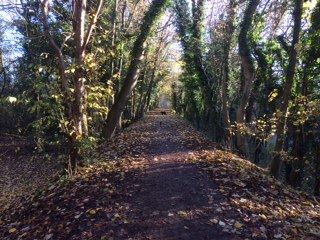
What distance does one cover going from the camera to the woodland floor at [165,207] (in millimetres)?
6086

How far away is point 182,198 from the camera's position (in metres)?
7.44

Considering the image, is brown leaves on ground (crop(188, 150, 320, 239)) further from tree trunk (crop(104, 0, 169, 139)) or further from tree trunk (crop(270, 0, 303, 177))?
tree trunk (crop(104, 0, 169, 139))

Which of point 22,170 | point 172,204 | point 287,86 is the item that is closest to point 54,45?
point 172,204

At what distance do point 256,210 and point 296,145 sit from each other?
1065cm

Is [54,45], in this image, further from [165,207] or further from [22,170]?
[22,170]

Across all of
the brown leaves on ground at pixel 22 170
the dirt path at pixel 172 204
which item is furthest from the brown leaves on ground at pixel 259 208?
the brown leaves on ground at pixel 22 170

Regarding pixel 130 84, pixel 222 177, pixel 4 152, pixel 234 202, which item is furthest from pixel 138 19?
pixel 234 202

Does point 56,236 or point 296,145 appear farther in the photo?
point 296,145

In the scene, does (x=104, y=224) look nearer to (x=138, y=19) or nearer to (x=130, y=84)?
(x=130, y=84)

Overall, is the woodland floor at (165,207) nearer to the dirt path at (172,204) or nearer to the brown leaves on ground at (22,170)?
the dirt path at (172,204)

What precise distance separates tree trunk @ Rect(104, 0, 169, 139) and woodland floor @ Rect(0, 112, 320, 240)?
4.98m

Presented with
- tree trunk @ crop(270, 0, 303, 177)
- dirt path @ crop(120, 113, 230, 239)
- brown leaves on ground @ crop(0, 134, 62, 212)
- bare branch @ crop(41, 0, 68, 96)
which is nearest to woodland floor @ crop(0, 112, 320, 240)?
dirt path @ crop(120, 113, 230, 239)

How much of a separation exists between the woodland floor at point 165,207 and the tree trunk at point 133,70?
498 cm

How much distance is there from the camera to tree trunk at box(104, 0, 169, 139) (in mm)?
15000
